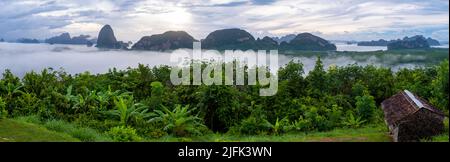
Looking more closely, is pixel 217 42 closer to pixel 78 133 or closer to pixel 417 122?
pixel 78 133

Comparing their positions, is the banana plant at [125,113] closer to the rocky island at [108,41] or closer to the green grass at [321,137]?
the green grass at [321,137]

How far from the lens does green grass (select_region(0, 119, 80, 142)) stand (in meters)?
10.1

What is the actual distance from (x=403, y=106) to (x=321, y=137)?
8.32 feet

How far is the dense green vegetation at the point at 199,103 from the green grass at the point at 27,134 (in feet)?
1.95

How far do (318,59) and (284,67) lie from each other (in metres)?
1.45

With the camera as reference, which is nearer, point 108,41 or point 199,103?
point 199,103

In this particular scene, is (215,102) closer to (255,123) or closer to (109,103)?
(255,123)

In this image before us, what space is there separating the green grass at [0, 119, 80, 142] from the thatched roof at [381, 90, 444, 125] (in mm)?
7596

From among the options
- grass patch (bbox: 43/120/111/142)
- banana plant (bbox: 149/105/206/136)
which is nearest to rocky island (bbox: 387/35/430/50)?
banana plant (bbox: 149/105/206/136)

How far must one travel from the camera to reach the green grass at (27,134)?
33.3 ft

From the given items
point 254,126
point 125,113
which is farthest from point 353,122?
point 125,113

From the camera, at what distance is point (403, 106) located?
510 inches

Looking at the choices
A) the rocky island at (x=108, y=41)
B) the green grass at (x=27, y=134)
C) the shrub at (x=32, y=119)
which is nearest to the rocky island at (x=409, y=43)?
the rocky island at (x=108, y=41)

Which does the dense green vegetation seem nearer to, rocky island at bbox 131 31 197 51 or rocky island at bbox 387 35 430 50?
rocky island at bbox 131 31 197 51
